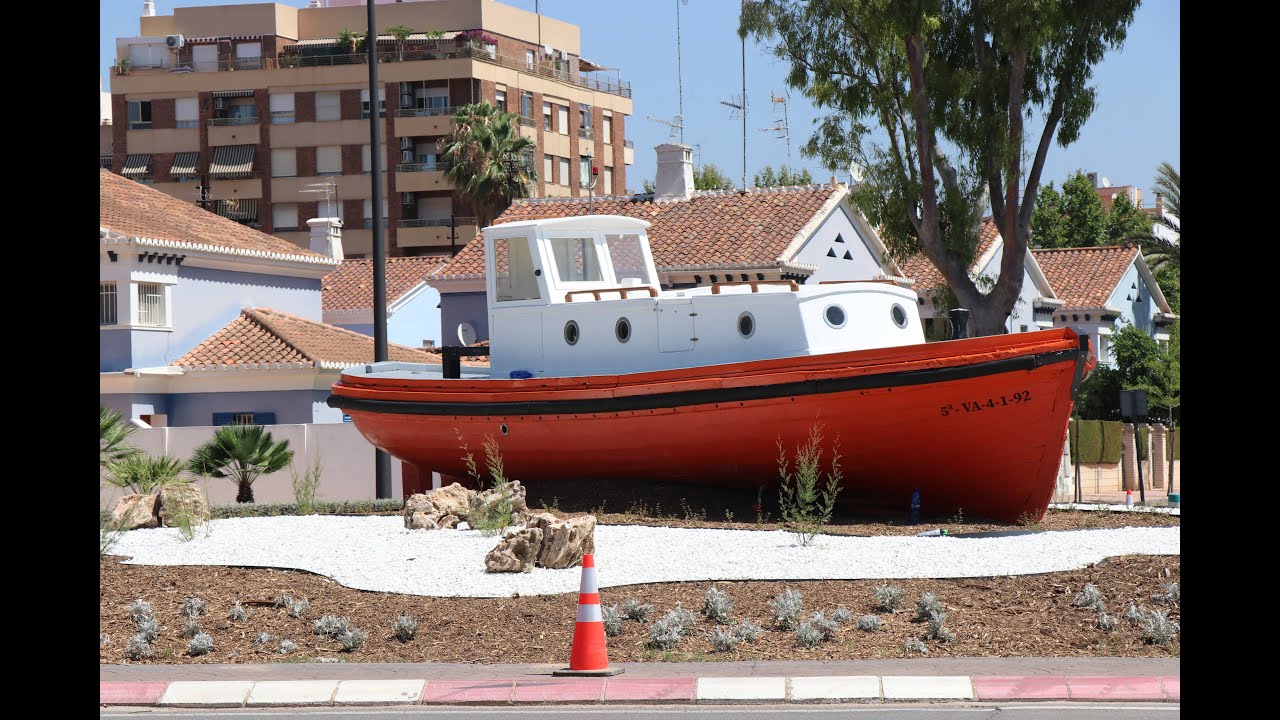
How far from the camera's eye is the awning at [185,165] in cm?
7681

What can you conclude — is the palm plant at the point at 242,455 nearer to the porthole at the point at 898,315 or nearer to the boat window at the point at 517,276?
the boat window at the point at 517,276

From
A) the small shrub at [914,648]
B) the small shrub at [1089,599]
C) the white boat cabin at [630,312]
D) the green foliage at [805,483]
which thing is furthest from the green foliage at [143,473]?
the small shrub at [1089,599]

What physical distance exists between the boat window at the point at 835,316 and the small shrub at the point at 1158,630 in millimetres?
7950

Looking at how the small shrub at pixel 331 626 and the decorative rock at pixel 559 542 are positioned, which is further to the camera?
the decorative rock at pixel 559 542

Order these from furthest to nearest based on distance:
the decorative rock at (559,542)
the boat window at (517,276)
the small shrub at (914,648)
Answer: the boat window at (517,276)
the decorative rock at (559,542)
the small shrub at (914,648)

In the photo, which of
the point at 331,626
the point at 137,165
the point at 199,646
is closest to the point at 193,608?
the point at 199,646

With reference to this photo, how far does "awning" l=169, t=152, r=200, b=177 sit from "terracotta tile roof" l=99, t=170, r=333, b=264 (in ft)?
124

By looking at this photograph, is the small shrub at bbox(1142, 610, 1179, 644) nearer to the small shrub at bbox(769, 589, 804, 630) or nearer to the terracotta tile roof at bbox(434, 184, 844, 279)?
the small shrub at bbox(769, 589, 804, 630)

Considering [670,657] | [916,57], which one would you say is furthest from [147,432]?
[670,657]

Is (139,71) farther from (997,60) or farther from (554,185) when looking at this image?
(997,60)

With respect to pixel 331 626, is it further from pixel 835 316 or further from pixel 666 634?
pixel 835 316

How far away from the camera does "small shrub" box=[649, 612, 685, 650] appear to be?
35.1 feet

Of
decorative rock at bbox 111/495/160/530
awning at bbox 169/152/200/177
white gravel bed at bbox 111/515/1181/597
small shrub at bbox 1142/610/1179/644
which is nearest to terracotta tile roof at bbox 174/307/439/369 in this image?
decorative rock at bbox 111/495/160/530

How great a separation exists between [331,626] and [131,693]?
6.68ft
